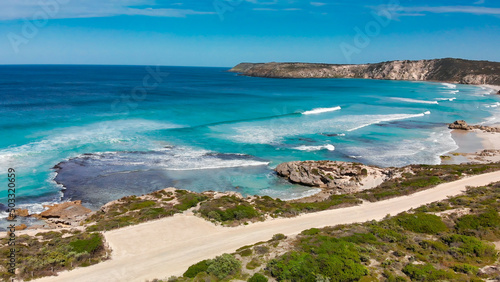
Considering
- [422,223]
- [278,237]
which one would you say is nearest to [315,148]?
[422,223]

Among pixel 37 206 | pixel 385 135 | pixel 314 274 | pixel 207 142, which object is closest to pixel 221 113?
pixel 207 142

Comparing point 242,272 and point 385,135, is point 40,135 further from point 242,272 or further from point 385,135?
point 385,135

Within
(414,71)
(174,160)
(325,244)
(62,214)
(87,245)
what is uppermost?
(414,71)

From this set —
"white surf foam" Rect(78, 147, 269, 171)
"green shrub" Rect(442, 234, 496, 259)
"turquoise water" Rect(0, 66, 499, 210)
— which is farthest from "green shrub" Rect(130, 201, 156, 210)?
"green shrub" Rect(442, 234, 496, 259)

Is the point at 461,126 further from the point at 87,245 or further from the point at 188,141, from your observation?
the point at 87,245

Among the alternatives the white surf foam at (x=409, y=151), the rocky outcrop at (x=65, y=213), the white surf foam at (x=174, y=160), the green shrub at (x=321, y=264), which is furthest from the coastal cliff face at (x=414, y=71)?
the rocky outcrop at (x=65, y=213)

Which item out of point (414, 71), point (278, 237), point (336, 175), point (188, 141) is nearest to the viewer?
point (278, 237)
